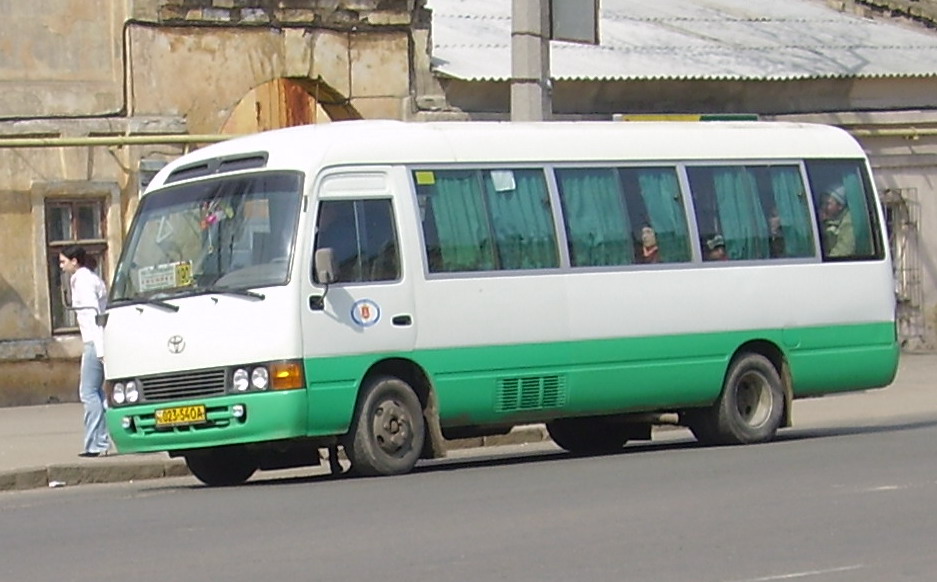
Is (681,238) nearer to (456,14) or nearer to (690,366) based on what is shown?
(690,366)

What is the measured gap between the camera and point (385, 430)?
14.8 meters

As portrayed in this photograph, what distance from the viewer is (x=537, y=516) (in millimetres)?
11617

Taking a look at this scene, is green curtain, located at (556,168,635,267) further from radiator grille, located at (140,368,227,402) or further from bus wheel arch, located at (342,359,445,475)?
radiator grille, located at (140,368,227,402)

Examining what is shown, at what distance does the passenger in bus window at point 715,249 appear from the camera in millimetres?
17016

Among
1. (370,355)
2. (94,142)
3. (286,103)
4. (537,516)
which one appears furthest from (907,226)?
(537,516)

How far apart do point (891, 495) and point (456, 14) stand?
18.7 m

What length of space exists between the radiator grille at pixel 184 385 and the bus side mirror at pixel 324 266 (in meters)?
0.90

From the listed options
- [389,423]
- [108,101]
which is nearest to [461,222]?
[389,423]

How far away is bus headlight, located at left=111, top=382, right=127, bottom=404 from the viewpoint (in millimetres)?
14914

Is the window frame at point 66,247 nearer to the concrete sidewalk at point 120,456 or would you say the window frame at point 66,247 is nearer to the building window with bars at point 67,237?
the building window with bars at point 67,237

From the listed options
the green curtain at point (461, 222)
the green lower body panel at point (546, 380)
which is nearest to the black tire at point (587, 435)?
the green lower body panel at point (546, 380)

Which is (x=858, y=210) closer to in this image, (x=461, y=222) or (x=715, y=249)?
(x=715, y=249)

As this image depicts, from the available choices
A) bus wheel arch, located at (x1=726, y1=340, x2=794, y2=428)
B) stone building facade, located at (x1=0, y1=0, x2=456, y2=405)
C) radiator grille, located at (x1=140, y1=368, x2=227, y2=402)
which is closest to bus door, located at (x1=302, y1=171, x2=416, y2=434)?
radiator grille, located at (x1=140, y1=368, x2=227, y2=402)

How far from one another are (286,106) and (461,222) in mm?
10611
